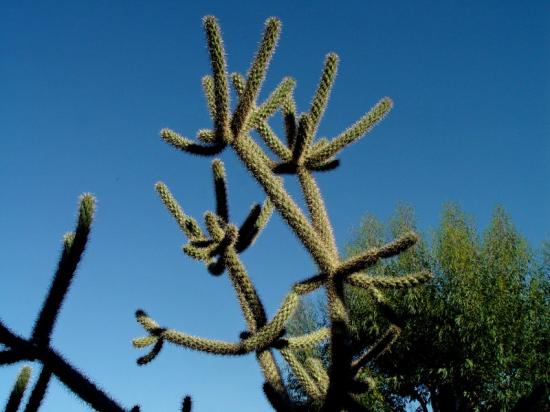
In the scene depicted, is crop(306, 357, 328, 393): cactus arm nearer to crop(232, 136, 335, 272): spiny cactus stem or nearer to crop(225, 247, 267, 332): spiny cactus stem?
crop(225, 247, 267, 332): spiny cactus stem

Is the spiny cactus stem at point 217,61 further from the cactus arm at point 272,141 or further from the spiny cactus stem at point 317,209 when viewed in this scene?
the spiny cactus stem at point 317,209

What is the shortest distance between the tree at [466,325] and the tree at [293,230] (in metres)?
14.1

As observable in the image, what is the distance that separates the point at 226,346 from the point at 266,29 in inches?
75.1

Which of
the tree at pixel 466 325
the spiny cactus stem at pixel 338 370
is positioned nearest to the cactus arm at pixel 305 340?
the spiny cactus stem at pixel 338 370

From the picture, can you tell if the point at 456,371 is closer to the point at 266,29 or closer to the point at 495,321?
the point at 495,321

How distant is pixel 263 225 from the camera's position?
3.69m

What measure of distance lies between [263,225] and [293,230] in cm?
50

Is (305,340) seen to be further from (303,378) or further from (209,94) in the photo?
(209,94)

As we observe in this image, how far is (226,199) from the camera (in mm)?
3609

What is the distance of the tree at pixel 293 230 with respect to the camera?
2908 mm

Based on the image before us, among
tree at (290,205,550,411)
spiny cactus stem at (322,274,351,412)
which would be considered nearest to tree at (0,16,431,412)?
spiny cactus stem at (322,274,351,412)

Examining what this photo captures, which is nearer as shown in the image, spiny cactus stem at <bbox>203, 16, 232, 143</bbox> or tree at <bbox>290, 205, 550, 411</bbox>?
spiny cactus stem at <bbox>203, 16, 232, 143</bbox>

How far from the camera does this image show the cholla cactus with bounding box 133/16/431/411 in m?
2.99

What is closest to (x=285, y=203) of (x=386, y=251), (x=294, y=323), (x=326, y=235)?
(x=326, y=235)
